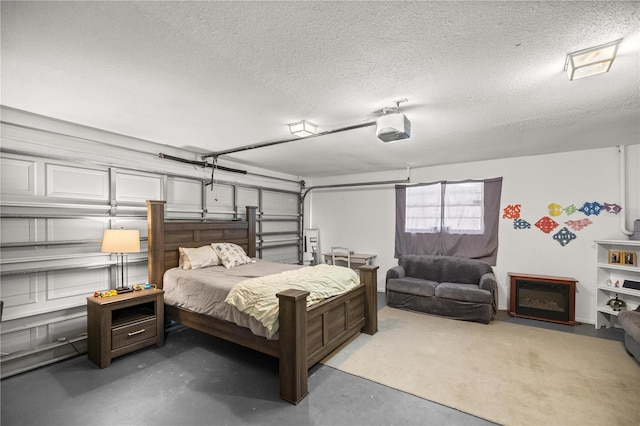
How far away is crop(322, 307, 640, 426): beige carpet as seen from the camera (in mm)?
2201

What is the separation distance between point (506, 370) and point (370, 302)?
1.53m

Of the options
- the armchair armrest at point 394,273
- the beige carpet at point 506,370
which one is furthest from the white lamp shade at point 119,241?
the armchair armrest at point 394,273

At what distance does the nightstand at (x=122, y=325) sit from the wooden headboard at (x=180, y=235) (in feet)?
1.43

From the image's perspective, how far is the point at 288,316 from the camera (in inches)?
91.8

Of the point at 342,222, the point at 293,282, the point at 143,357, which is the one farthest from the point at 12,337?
the point at 342,222

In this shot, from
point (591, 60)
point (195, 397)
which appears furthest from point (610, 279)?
point (195, 397)

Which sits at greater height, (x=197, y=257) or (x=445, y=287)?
(x=197, y=257)

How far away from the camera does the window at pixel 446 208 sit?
502 cm

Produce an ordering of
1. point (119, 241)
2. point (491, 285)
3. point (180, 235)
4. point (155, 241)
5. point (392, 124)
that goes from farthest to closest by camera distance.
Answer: point (491, 285), point (180, 235), point (155, 241), point (119, 241), point (392, 124)

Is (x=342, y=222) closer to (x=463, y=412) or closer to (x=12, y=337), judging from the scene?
(x=463, y=412)

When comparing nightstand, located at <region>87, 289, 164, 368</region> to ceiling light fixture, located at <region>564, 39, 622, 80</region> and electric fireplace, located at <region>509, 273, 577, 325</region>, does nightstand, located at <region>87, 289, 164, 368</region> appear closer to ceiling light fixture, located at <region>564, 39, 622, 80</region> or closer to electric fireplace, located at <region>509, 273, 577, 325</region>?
ceiling light fixture, located at <region>564, 39, 622, 80</region>

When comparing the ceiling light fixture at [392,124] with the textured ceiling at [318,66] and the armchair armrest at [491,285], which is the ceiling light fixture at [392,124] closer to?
the textured ceiling at [318,66]

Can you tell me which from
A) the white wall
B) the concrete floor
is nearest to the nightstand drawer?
the concrete floor

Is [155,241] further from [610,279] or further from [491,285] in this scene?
[610,279]
